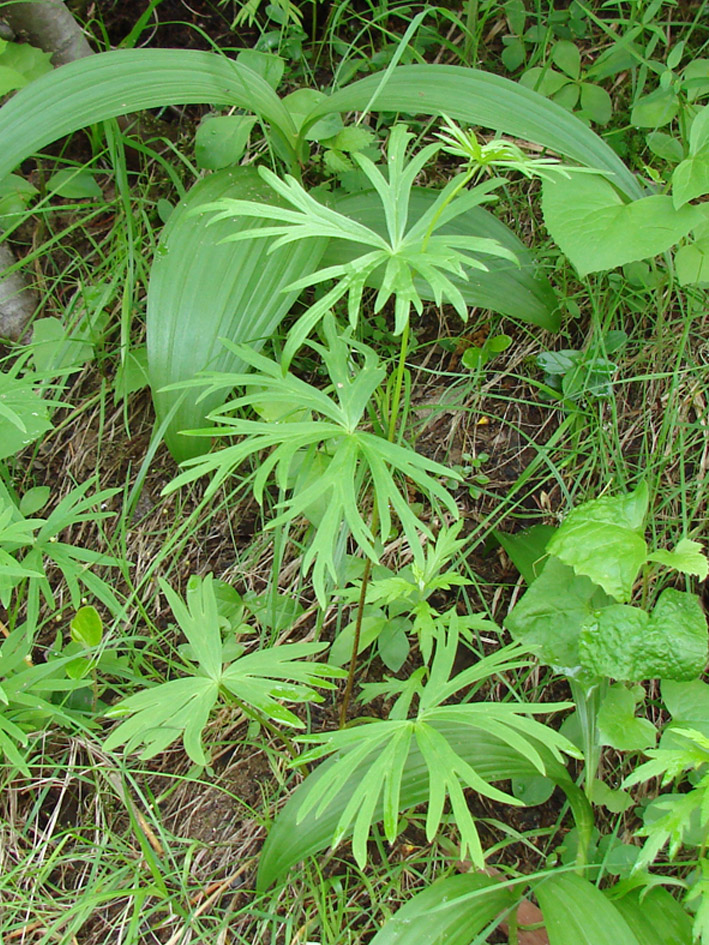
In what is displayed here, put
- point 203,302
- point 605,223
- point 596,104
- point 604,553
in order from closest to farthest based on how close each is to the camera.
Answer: point 604,553 → point 605,223 → point 203,302 → point 596,104

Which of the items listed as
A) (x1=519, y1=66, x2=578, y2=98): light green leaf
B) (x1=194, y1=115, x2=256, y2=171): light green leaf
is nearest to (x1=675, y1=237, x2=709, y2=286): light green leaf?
(x1=519, y1=66, x2=578, y2=98): light green leaf

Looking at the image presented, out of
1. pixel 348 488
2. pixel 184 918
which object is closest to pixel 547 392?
pixel 348 488

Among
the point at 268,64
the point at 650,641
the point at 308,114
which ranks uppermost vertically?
the point at 268,64

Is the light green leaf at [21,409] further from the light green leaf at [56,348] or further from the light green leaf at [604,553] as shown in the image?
the light green leaf at [604,553]

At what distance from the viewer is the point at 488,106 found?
1.45 m

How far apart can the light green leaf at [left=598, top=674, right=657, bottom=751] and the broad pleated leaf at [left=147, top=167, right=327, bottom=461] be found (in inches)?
31.2

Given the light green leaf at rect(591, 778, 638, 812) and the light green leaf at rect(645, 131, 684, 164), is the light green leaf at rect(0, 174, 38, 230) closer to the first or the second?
the light green leaf at rect(645, 131, 684, 164)

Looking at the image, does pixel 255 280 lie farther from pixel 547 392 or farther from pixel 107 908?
pixel 107 908

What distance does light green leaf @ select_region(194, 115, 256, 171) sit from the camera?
1616mm

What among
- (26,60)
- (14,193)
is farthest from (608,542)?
(26,60)

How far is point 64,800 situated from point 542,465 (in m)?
1.09

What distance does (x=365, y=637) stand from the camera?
1317mm

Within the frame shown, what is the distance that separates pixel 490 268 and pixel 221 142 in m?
0.62

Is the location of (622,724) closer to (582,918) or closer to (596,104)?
(582,918)
